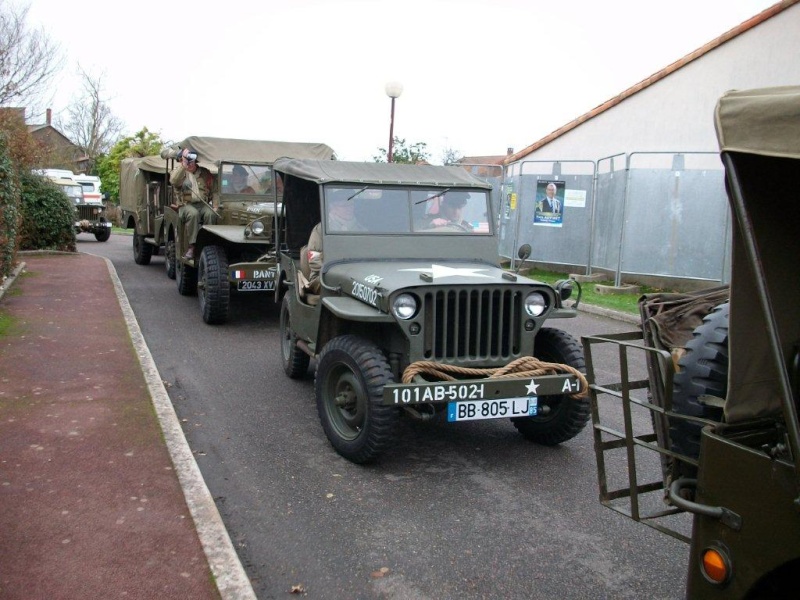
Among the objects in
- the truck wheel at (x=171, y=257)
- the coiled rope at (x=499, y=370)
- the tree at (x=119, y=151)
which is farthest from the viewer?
the tree at (x=119, y=151)

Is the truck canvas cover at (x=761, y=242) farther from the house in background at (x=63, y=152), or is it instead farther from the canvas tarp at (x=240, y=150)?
the house in background at (x=63, y=152)

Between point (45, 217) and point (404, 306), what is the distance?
49.6 ft

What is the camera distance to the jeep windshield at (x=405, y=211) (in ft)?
20.8

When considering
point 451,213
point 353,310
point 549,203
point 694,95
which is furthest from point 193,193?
point 694,95

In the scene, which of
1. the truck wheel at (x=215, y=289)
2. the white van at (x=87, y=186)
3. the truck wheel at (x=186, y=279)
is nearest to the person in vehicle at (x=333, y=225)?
the truck wheel at (x=215, y=289)

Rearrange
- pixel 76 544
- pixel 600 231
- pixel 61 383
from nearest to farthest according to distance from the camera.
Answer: pixel 76 544 < pixel 61 383 < pixel 600 231

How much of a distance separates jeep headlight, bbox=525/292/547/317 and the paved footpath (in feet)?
7.99

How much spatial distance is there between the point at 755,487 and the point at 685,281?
11772 millimetres

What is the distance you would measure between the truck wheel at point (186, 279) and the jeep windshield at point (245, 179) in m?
1.55

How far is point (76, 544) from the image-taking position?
376cm

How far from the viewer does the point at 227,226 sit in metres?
10.9

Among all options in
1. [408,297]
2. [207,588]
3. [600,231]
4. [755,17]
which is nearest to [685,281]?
[600,231]

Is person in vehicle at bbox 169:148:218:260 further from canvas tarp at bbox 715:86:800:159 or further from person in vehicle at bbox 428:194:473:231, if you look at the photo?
canvas tarp at bbox 715:86:800:159

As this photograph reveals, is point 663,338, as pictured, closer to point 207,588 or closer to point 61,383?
point 207,588
